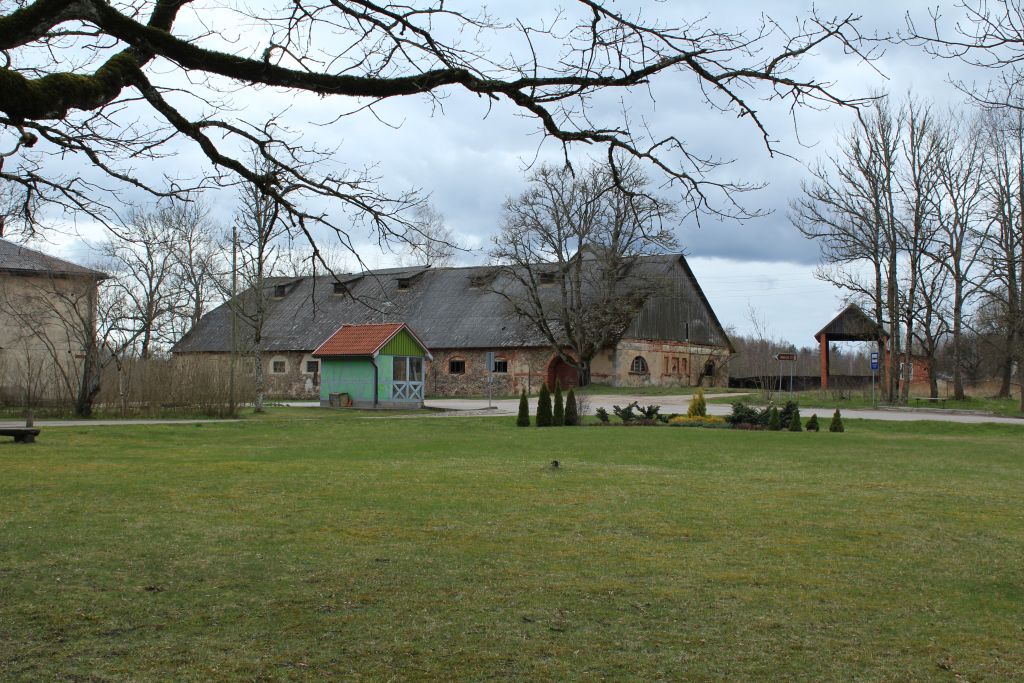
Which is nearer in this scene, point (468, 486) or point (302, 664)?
point (302, 664)

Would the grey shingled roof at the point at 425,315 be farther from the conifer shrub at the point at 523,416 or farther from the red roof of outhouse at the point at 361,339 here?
the conifer shrub at the point at 523,416

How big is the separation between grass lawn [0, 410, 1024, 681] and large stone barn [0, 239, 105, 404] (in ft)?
50.3

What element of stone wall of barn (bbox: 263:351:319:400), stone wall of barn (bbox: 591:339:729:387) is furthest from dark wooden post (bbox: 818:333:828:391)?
stone wall of barn (bbox: 263:351:319:400)

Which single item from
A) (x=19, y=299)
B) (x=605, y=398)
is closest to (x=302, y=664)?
(x=19, y=299)

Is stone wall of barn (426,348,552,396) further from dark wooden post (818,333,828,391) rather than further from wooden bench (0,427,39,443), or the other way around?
wooden bench (0,427,39,443)

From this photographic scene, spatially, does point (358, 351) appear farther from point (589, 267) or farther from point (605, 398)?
point (589, 267)

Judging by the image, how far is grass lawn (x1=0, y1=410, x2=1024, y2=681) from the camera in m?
5.24

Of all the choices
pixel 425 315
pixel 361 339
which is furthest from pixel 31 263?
pixel 425 315

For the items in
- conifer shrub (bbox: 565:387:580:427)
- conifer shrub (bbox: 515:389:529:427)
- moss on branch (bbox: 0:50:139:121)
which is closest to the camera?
moss on branch (bbox: 0:50:139:121)

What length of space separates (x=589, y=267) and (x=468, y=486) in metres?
40.5

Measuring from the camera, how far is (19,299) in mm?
32844

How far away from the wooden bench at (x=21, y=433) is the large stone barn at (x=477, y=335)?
3042 centimetres

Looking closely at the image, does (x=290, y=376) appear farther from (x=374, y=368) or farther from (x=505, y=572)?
(x=505, y=572)

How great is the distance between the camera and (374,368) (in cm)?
3825
